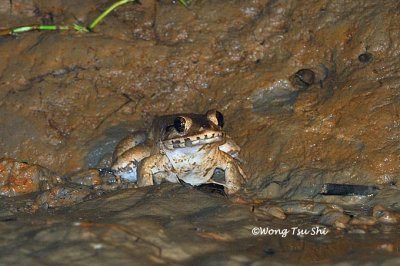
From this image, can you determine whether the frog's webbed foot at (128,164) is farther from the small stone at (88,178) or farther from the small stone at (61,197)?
the small stone at (61,197)

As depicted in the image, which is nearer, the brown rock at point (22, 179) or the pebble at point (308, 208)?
the pebble at point (308, 208)

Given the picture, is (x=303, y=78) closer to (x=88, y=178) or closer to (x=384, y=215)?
(x=384, y=215)

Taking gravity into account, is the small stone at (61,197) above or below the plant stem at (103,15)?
below

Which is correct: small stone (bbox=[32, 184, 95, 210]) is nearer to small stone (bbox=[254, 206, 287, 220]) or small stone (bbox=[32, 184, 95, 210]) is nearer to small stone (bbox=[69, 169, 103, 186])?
small stone (bbox=[69, 169, 103, 186])

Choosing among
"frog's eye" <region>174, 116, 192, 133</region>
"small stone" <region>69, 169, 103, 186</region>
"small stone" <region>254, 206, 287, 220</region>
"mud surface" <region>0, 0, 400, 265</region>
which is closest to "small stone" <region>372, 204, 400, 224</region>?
"mud surface" <region>0, 0, 400, 265</region>

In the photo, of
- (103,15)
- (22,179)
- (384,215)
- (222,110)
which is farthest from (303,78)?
(22,179)

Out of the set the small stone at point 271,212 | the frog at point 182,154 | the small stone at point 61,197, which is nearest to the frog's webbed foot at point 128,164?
the frog at point 182,154

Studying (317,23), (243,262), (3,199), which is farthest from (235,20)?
(243,262)
